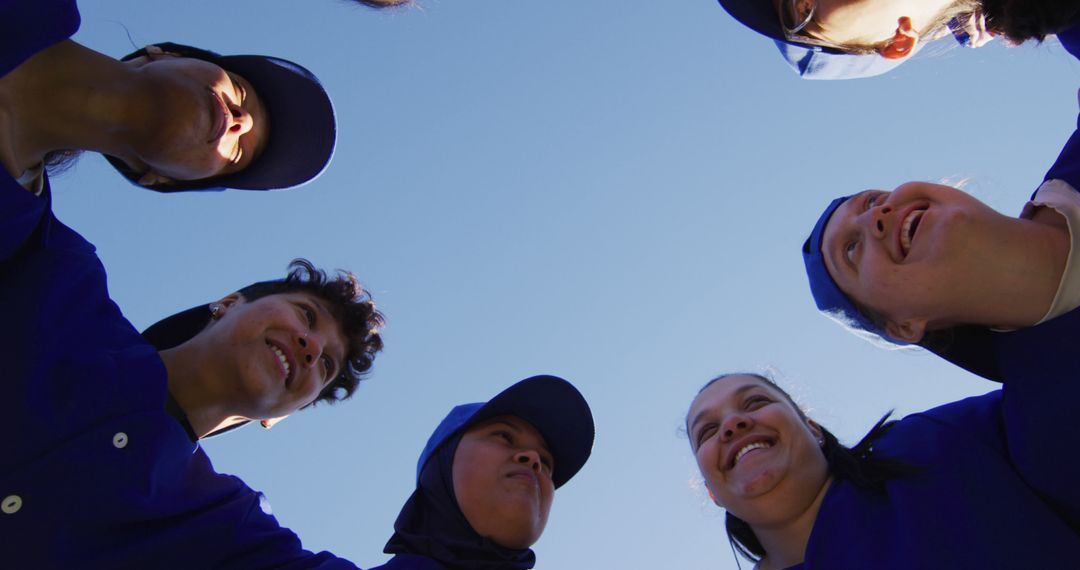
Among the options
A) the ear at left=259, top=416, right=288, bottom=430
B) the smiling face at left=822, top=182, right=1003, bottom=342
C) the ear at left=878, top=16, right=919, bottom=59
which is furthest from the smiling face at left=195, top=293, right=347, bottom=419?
the ear at left=878, top=16, right=919, bottom=59

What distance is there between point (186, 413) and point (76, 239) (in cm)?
79

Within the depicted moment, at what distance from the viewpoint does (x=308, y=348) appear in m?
3.58

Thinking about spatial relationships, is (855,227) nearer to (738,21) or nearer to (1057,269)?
(1057,269)

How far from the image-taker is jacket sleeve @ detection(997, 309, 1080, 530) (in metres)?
2.49

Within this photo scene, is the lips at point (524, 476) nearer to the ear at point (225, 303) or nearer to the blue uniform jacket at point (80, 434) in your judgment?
the blue uniform jacket at point (80, 434)

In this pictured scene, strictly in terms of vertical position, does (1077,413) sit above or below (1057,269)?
below

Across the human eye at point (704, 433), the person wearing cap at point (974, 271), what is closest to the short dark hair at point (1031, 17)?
the person wearing cap at point (974, 271)

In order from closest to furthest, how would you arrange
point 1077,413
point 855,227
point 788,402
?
point 1077,413, point 855,227, point 788,402

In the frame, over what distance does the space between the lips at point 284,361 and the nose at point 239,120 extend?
2.92 feet

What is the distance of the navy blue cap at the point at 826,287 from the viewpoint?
309cm

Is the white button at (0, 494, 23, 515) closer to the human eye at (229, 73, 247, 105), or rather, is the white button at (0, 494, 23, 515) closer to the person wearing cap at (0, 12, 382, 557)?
the person wearing cap at (0, 12, 382, 557)

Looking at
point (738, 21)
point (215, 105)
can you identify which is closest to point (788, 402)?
point (738, 21)

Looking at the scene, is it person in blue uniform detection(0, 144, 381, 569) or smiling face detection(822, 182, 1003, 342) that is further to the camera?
smiling face detection(822, 182, 1003, 342)

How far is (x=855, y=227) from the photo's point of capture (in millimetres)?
2984
